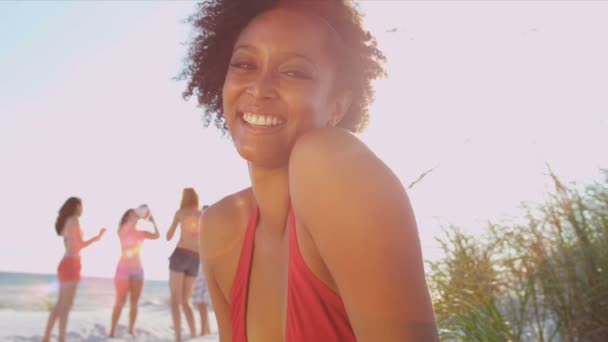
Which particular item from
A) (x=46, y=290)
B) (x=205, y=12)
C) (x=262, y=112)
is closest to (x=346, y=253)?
(x=262, y=112)

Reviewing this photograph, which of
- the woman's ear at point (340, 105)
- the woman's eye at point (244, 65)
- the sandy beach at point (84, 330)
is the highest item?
the woman's eye at point (244, 65)

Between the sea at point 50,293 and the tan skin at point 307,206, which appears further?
the sea at point 50,293

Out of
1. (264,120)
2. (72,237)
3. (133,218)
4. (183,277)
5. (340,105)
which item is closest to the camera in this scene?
(264,120)

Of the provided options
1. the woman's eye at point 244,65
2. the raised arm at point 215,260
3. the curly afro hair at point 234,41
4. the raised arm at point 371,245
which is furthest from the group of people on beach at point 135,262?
the raised arm at point 371,245

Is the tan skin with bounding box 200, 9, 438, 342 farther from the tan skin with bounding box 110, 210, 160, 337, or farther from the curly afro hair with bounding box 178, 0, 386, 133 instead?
the tan skin with bounding box 110, 210, 160, 337

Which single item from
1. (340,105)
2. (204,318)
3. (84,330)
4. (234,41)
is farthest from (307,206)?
(84,330)

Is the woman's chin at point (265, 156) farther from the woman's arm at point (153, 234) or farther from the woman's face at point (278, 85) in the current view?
the woman's arm at point (153, 234)

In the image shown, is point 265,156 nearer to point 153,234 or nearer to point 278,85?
point 278,85

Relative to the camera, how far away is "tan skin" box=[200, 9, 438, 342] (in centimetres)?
107

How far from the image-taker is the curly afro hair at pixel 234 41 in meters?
1.71

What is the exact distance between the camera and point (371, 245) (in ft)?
3.48

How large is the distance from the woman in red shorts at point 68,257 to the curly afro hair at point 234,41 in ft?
20.5

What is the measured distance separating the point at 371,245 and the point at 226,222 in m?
0.99

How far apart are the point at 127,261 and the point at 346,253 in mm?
8599
